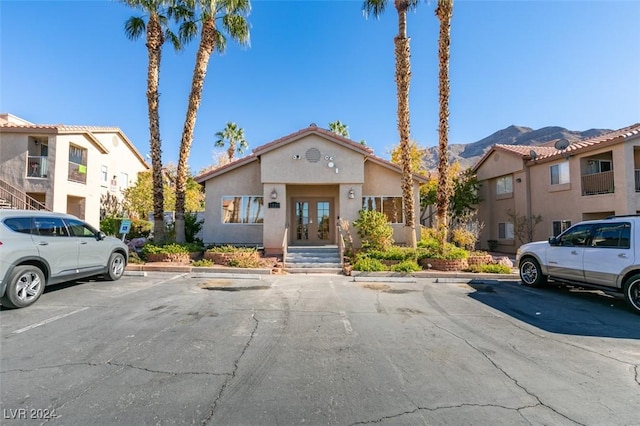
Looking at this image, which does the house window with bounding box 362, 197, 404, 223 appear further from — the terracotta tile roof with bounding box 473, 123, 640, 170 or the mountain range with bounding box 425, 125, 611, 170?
the mountain range with bounding box 425, 125, 611, 170

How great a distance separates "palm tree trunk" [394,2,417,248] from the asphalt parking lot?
599cm

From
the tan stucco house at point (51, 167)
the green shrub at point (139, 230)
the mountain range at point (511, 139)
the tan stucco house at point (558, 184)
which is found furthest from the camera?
the mountain range at point (511, 139)

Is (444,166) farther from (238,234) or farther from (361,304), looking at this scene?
(238,234)

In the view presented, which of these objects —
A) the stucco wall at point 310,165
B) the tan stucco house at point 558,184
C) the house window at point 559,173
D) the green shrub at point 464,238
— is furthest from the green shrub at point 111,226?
the house window at point 559,173

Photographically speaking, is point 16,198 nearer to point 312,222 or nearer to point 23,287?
point 23,287

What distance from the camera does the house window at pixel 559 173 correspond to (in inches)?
687

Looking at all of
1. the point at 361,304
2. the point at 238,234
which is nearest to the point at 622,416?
the point at 361,304

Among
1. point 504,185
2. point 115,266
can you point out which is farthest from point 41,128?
point 504,185

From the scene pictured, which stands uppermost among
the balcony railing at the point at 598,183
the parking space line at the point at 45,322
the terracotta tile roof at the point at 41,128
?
the terracotta tile roof at the point at 41,128

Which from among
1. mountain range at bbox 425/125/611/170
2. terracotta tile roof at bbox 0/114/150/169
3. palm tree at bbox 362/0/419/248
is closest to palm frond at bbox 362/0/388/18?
palm tree at bbox 362/0/419/248

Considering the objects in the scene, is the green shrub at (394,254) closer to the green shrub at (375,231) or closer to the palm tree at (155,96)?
the green shrub at (375,231)

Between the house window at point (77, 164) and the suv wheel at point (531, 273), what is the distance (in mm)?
24218

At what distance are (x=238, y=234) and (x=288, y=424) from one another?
13.2 meters

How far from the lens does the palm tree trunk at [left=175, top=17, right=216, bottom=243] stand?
14195 mm
